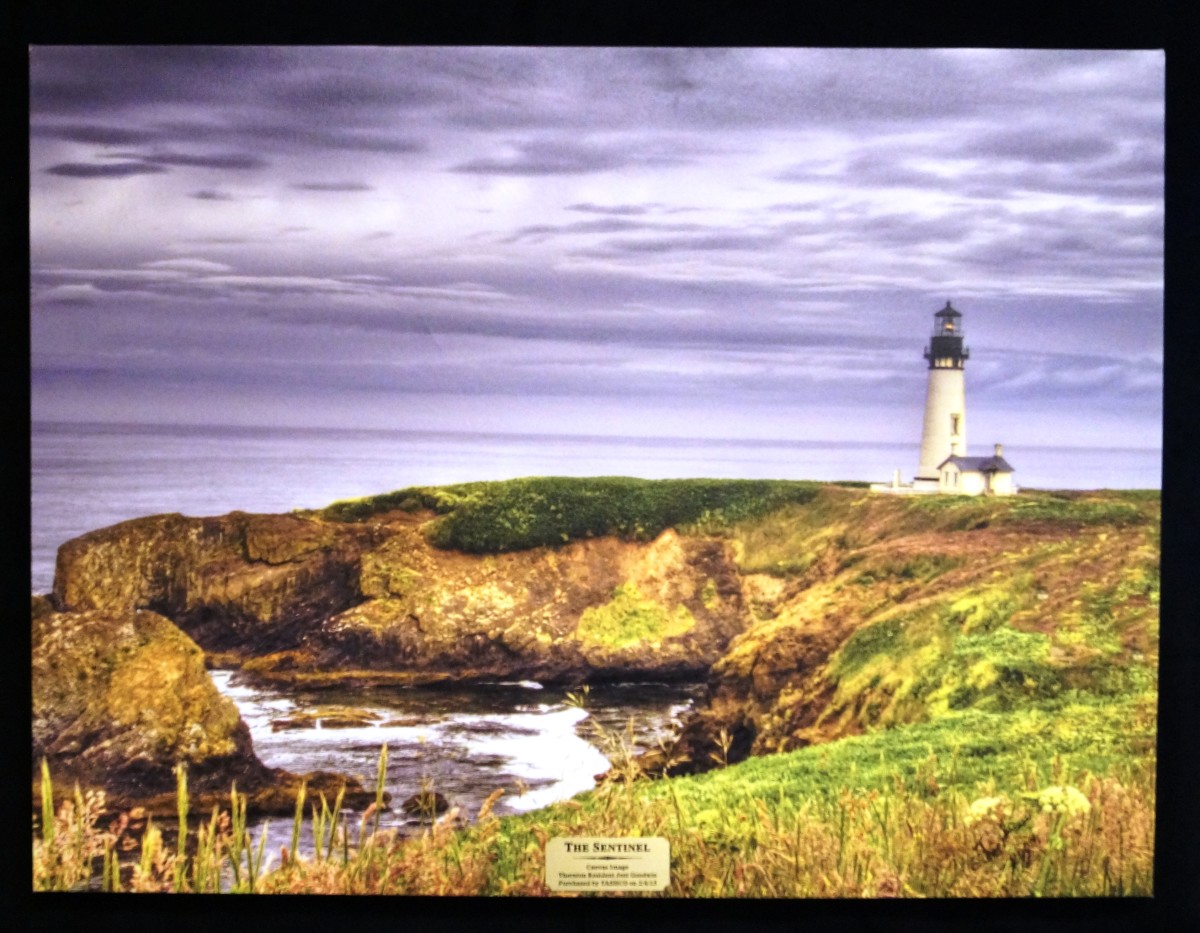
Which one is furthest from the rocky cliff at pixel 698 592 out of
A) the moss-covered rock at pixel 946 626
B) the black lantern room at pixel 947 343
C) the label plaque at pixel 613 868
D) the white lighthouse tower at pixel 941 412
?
the black lantern room at pixel 947 343

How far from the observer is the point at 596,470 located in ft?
16.4

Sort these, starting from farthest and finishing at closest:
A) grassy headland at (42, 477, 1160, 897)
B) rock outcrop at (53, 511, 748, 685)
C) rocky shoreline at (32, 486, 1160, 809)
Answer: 1. rock outcrop at (53, 511, 748, 685)
2. rocky shoreline at (32, 486, 1160, 809)
3. grassy headland at (42, 477, 1160, 897)

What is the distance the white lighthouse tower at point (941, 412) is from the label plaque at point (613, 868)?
74.5 inches

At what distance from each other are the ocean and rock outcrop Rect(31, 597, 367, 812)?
1.52 ft

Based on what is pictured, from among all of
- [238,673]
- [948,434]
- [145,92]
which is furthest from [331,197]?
[948,434]

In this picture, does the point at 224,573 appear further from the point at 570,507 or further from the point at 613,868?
the point at 613,868

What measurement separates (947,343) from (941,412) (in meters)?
0.30

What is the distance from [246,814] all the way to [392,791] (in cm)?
59

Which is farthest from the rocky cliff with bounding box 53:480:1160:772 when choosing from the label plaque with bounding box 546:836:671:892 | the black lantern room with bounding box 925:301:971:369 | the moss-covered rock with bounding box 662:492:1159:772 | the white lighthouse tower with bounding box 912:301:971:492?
the black lantern room with bounding box 925:301:971:369

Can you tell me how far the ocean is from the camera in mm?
4906

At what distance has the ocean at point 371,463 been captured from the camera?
16.1ft

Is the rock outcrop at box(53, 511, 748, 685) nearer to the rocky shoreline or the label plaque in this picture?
the rocky shoreline

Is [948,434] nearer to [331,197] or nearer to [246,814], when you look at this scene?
[331,197]

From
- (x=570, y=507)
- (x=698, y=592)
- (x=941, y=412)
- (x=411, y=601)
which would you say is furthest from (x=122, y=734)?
(x=941, y=412)
